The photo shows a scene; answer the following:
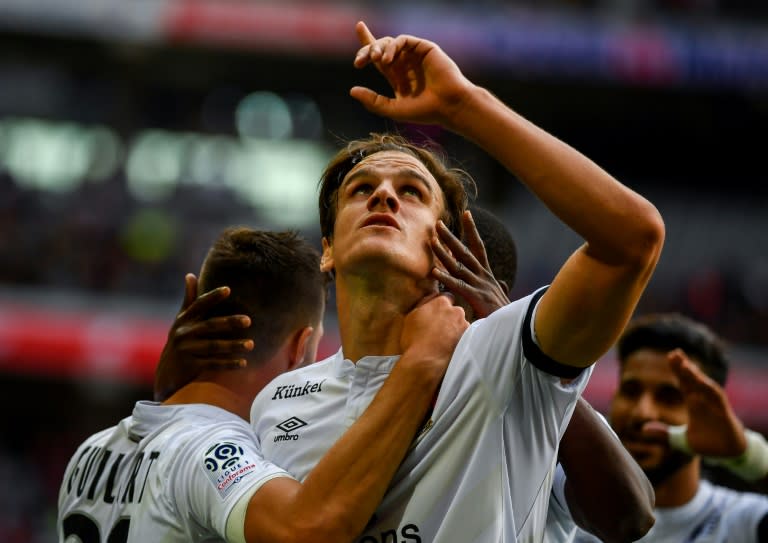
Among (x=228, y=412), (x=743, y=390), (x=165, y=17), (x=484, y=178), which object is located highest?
(x=165, y=17)

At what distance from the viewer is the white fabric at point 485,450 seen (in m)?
2.43

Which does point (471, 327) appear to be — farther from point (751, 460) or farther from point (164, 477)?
point (751, 460)

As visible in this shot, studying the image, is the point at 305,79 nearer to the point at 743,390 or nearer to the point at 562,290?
Answer: the point at 743,390

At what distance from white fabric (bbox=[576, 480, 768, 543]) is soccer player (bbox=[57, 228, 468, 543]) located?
1.63 metres

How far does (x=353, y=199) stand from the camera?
2.97m

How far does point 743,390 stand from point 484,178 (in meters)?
6.77

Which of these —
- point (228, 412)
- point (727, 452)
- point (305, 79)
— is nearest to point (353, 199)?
point (228, 412)

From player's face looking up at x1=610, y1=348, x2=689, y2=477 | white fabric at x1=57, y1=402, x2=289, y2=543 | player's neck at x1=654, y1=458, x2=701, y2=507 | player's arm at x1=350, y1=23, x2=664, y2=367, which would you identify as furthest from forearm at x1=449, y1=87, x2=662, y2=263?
player's neck at x1=654, y1=458, x2=701, y2=507

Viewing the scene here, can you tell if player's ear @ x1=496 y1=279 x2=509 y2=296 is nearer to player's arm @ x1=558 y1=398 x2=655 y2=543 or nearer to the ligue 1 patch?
player's arm @ x1=558 y1=398 x2=655 y2=543

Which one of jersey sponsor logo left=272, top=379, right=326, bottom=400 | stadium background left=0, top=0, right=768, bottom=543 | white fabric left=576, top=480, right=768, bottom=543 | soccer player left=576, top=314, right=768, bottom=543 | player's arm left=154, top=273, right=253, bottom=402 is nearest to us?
jersey sponsor logo left=272, top=379, right=326, bottom=400

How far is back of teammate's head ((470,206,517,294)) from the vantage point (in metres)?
3.36

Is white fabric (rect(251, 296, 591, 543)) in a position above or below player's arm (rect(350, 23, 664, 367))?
below

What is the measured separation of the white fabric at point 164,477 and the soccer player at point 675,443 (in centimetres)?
164

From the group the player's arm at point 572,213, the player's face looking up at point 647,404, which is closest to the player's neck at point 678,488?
the player's face looking up at point 647,404
